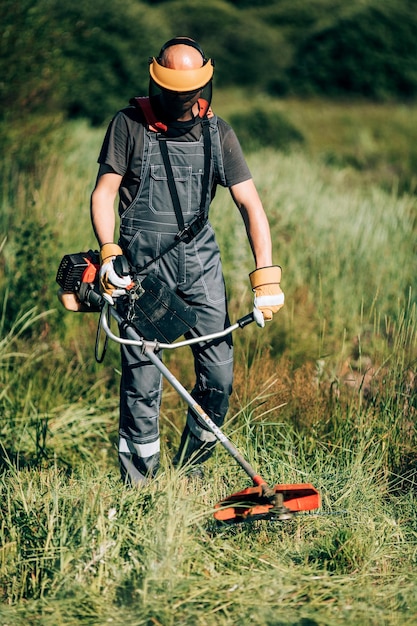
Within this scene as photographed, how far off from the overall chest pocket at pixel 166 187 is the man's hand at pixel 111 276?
25cm

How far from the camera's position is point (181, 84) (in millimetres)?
3145

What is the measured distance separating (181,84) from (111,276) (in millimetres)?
809

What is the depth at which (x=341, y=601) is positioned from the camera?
271cm

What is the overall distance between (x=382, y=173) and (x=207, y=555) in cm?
1060

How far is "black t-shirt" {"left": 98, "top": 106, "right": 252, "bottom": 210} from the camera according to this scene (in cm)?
326

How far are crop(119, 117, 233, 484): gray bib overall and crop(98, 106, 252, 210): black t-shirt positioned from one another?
33 mm

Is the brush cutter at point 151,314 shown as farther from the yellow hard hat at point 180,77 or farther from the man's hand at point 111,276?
the yellow hard hat at point 180,77

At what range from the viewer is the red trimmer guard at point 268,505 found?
292 cm

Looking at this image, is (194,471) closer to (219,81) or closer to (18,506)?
(18,506)

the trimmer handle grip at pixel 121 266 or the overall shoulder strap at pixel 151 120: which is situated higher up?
the overall shoulder strap at pixel 151 120

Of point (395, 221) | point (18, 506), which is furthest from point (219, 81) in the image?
point (18, 506)

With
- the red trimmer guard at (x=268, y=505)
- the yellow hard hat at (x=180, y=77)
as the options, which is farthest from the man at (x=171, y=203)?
the red trimmer guard at (x=268, y=505)

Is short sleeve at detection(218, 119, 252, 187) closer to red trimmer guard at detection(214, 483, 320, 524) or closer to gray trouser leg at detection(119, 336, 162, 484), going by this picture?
gray trouser leg at detection(119, 336, 162, 484)

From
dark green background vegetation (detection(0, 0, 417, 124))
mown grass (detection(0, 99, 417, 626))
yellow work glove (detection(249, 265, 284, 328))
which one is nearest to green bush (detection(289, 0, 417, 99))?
dark green background vegetation (detection(0, 0, 417, 124))
